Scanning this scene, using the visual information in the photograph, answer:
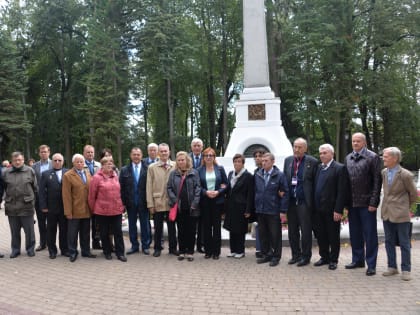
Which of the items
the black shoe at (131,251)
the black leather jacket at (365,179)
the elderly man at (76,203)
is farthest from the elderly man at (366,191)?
the elderly man at (76,203)

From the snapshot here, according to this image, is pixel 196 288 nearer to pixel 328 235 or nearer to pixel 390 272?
pixel 328 235

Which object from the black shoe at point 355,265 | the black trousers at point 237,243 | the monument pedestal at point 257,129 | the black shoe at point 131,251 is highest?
the monument pedestal at point 257,129

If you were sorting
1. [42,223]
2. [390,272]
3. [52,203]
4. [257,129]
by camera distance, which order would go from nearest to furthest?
[390,272]
[52,203]
[42,223]
[257,129]

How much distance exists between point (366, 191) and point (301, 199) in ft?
2.83

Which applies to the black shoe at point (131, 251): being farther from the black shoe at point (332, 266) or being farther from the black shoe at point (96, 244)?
the black shoe at point (332, 266)

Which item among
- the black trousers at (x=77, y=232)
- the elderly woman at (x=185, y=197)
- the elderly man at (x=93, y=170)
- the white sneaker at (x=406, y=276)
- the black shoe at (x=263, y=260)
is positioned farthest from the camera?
the elderly man at (x=93, y=170)

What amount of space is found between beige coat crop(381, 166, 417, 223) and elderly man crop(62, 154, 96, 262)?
14.2ft

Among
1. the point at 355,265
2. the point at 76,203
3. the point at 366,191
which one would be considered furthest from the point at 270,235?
the point at 76,203

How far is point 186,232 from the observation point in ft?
19.7

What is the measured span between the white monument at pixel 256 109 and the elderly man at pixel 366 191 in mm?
4326

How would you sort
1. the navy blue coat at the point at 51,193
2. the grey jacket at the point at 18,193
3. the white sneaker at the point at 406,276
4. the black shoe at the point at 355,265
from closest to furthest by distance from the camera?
1. the white sneaker at the point at 406,276
2. the black shoe at the point at 355,265
3. the navy blue coat at the point at 51,193
4. the grey jacket at the point at 18,193

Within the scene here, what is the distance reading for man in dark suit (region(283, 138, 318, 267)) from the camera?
5.45 metres

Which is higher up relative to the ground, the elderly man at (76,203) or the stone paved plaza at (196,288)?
the elderly man at (76,203)

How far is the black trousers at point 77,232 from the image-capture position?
6.08 metres
